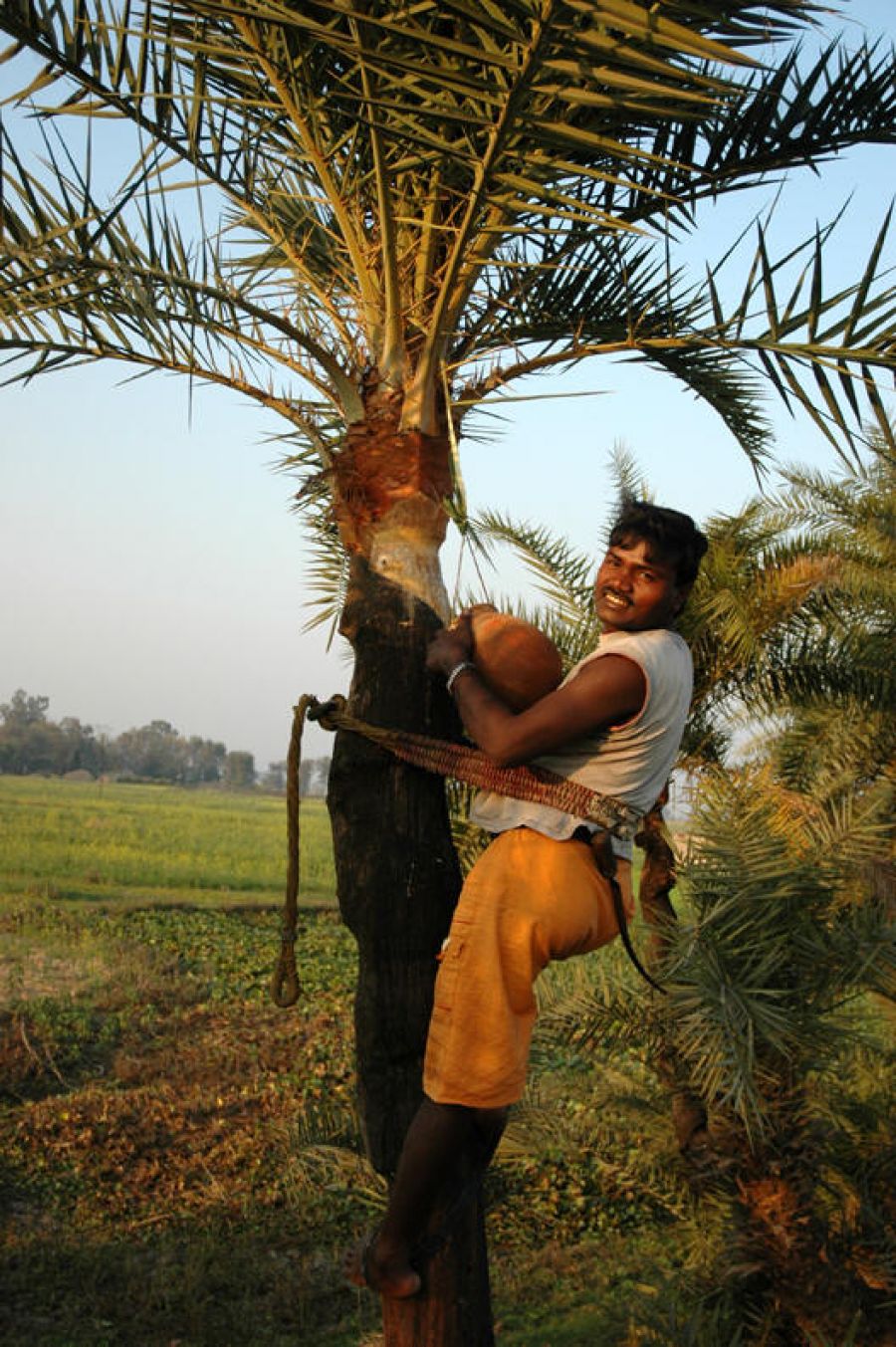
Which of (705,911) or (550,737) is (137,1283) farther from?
(550,737)

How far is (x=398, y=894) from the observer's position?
10.2 feet

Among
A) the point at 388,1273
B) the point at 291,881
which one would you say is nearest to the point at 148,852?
the point at 291,881

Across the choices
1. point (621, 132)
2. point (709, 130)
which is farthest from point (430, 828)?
point (709, 130)

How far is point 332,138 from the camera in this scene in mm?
3523

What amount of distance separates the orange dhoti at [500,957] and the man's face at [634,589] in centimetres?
57

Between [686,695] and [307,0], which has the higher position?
[307,0]

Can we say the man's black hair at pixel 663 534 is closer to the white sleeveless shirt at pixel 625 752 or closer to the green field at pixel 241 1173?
the white sleeveless shirt at pixel 625 752

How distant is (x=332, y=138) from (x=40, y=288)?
0.93m

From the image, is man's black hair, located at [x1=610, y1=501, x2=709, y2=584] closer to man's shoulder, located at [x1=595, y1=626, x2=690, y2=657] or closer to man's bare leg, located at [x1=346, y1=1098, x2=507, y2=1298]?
man's shoulder, located at [x1=595, y1=626, x2=690, y2=657]

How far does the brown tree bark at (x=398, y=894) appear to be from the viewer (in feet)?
9.89

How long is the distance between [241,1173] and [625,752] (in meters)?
7.33

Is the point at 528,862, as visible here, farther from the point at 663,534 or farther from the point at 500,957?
the point at 663,534

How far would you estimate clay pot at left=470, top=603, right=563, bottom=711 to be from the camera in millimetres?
2955

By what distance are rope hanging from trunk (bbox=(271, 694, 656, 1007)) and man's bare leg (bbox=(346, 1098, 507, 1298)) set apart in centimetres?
52
